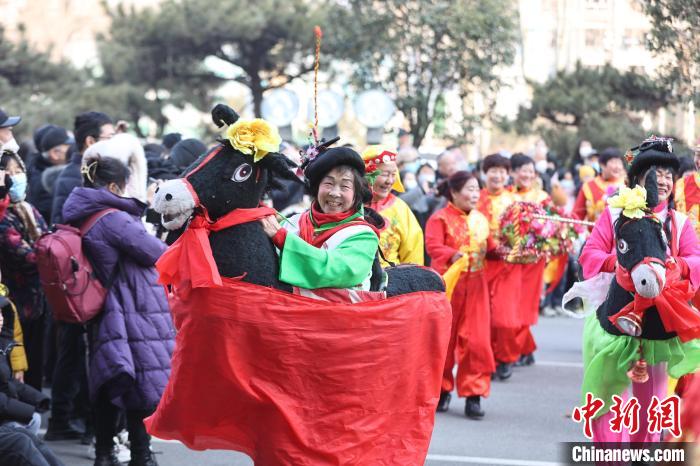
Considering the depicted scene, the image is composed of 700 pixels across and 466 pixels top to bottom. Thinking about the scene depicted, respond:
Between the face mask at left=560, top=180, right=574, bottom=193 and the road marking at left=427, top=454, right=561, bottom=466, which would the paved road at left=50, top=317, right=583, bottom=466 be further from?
the face mask at left=560, top=180, right=574, bottom=193

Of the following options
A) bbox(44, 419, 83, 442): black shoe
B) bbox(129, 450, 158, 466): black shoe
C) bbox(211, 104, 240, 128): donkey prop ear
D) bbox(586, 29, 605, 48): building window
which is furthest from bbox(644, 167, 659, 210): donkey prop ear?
bbox(586, 29, 605, 48): building window

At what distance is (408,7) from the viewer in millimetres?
21094

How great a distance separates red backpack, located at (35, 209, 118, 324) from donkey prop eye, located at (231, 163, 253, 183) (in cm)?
222

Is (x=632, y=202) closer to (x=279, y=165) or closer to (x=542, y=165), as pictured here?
(x=279, y=165)

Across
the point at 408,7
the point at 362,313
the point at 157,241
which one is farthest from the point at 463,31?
the point at 362,313

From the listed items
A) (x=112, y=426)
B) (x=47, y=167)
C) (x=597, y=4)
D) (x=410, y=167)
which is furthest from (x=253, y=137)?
(x=597, y=4)

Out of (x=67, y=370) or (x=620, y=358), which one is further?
(x=67, y=370)

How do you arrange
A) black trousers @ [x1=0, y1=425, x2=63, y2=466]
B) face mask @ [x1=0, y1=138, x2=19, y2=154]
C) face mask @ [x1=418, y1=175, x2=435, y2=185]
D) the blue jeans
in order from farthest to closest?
face mask @ [x1=418, y1=175, x2=435, y2=185]
face mask @ [x1=0, y1=138, x2=19, y2=154]
the blue jeans
black trousers @ [x1=0, y1=425, x2=63, y2=466]

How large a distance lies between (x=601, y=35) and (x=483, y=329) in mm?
11886

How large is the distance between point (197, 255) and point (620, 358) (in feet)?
9.32

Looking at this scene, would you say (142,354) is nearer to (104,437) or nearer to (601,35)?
(104,437)

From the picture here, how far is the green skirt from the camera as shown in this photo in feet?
22.0

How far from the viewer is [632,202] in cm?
637

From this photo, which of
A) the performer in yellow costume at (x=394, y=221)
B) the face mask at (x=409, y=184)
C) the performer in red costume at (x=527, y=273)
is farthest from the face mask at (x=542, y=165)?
the performer in yellow costume at (x=394, y=221)
